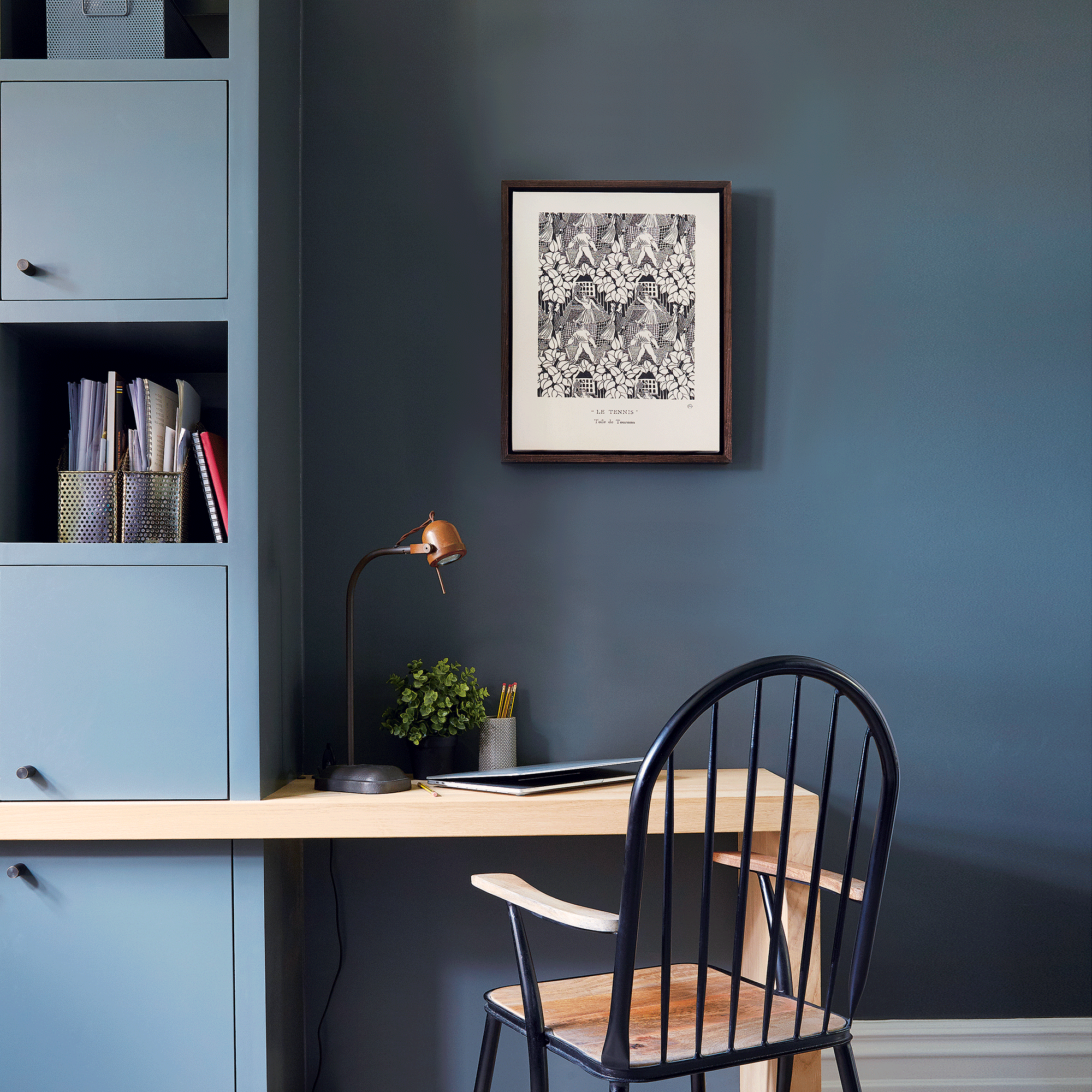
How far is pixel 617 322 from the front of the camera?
204 cm

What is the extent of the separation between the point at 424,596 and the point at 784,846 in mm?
1020

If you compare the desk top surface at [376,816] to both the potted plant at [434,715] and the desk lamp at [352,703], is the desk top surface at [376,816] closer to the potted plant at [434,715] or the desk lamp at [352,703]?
the desk lamp at [352,703]

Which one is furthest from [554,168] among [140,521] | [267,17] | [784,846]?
[784,846]

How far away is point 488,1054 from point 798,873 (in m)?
0.56

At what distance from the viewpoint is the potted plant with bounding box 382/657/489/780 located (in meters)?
1.86

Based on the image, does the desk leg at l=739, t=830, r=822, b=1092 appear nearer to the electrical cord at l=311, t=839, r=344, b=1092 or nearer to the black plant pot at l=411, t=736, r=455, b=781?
the black plant pot at l=411, t=736, r=455, b=781

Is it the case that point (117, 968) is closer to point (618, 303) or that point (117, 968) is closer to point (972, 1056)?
point (618, 303)

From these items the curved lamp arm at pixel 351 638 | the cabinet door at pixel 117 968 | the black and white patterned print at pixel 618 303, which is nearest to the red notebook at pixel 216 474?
the curved lamp arm at pixel 351 638

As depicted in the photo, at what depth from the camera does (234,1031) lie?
62.1 inches

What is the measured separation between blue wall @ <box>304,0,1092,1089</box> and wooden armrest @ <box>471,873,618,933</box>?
0.70m

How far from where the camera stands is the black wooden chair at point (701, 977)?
1.17 metres

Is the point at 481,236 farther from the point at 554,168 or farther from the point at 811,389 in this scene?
the point at 811,389

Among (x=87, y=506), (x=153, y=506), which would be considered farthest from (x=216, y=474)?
(x=87, y=506)

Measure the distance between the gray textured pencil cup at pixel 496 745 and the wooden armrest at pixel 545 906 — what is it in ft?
1.71
